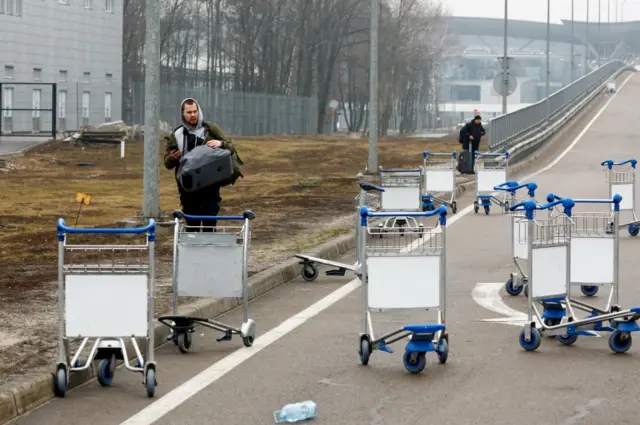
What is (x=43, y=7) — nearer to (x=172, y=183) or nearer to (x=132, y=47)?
(x=172, y=183)

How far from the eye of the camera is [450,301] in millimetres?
13602

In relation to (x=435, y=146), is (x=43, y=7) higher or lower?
higher

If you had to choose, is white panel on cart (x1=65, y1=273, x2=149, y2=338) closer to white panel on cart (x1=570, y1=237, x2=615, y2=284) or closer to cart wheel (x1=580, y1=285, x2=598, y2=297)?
white panel on cart (x1=570, y1=237, x2=615, y2=284)

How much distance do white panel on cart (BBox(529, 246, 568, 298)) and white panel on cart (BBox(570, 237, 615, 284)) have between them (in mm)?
531

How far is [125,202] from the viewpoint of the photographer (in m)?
29.4

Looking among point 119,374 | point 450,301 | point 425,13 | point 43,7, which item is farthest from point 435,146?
point 425,13

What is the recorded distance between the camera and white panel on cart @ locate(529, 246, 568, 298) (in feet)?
34.7

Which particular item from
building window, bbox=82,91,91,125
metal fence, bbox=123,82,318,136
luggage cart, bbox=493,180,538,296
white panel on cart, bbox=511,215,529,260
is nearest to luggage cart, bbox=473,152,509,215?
luggage cart, bbox=493,180,538,296

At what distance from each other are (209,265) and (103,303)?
1.86 metres

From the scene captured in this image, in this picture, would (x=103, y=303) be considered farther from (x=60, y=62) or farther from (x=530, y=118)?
(x=60, y=62)

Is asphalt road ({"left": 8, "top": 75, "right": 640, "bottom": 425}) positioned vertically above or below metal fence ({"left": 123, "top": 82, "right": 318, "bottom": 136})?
below

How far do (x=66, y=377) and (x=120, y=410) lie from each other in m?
0.56

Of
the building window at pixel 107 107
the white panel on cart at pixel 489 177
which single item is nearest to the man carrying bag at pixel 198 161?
the white panel on cart at pixel 489 177

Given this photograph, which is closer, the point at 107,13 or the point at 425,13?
the point at 107,13
